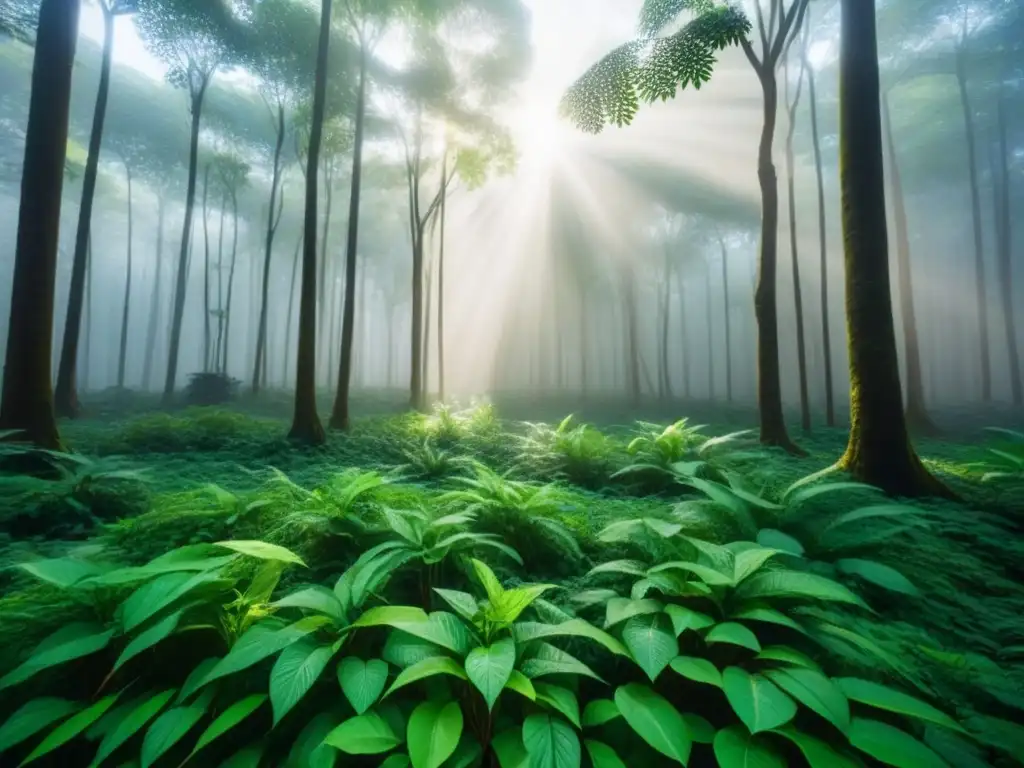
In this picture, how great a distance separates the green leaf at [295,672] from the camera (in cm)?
168

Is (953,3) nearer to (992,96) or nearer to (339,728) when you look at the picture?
(992,96)

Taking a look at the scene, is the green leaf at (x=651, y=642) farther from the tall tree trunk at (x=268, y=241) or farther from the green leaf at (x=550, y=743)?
the tall tree trunk at (x=268, y=241)

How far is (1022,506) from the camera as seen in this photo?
419cm

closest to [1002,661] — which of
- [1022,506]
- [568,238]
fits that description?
[1022,506]

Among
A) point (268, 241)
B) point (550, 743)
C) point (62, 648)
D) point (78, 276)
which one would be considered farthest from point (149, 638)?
point (268, 241)

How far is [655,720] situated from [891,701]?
87 cm

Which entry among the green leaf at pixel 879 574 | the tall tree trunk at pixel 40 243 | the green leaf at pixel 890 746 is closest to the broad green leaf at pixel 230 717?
the green leaf at pixel 890 746

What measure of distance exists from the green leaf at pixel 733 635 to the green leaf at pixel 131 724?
2378 mm

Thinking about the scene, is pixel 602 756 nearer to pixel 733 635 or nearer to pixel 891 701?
pixel 733 635

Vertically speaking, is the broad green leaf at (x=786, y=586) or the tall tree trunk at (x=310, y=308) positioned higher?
the tall tree trunk at (x=310, y=308)

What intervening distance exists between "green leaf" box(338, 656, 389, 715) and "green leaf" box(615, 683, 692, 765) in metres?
0.99

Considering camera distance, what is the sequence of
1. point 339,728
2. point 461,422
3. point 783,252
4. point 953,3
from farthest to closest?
point 783,252 < point 953,3 < point 461,422 < point 339,728

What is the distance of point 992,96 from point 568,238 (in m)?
23.4

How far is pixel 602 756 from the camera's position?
162 cm
